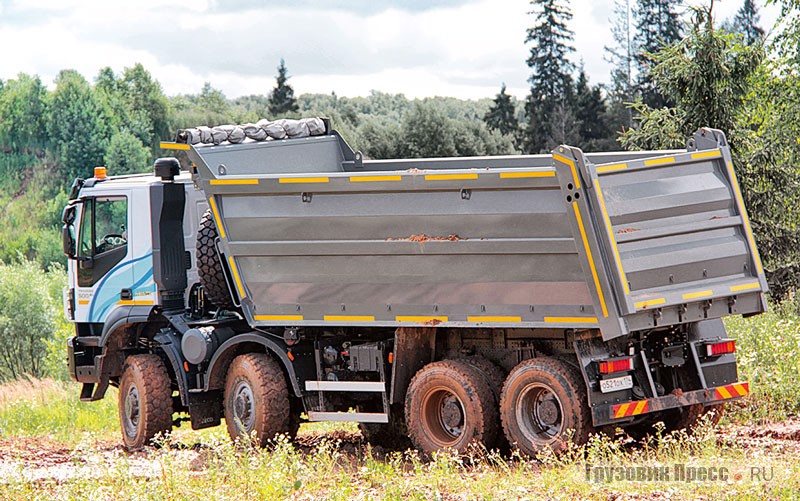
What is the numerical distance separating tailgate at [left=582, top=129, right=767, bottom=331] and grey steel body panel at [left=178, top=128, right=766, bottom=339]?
1 cm

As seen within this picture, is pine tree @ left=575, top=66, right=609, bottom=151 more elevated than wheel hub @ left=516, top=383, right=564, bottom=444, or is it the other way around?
pine tree @ left=575, top=66, right=609, bottom=151

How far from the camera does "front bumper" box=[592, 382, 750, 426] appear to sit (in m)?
9.23

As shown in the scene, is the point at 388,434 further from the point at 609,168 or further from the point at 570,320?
the point at 609,168

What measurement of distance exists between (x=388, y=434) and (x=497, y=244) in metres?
3.45

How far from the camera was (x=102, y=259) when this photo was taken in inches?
505

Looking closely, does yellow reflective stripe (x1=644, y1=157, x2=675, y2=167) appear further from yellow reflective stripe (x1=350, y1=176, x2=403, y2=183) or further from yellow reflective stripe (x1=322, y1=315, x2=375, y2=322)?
yellow reflective stripe (x1=322, y1=315, x2=375, y2=322)

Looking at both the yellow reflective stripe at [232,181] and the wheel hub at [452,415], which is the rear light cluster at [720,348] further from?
the yellow reflective stripe at [232,181]

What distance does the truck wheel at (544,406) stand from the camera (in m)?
9.32

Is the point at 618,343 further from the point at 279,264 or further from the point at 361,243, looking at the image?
the point at 279,264

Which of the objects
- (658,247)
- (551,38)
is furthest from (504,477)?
(551,38)

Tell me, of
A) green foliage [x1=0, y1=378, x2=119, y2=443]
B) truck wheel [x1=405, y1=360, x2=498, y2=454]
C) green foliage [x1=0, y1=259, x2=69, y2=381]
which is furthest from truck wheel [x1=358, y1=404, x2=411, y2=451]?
green foliage [x1=0, y1=259, x2=69, y2=381]

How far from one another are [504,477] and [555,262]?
1.81 m

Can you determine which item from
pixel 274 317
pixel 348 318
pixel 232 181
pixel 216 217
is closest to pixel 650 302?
pixel 348 318

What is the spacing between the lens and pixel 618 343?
31.3 ft
